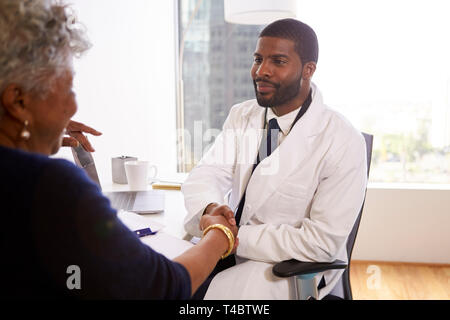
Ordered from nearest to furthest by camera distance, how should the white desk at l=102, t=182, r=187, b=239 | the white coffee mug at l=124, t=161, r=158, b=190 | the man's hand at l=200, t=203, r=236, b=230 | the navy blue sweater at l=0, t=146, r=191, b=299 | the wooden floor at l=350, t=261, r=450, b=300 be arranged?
the navy blue sweater at l=0, t=146, r=191, b=299 → the man's hand at l=200, t=203, r=236, b=230 → the white desk at l=102, t=182, r=187, b=239 → the white coffee mug at l=124, t=161, r=158, b=190 → the wooden floor at l=350, t=261, r=450, b=300

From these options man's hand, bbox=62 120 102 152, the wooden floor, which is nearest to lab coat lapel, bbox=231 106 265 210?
man's hand, bbox=62 120 102 152

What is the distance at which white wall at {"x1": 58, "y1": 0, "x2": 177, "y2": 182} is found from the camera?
7.04ft

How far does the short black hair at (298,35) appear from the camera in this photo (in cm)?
148

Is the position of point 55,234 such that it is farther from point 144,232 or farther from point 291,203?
point 291,203

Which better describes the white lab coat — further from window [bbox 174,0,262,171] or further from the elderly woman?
window [bbox 174,0,262,171]

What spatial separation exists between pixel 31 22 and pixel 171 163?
2.73 metres

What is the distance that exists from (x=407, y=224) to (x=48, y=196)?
2.69 metres

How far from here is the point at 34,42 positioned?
71cm

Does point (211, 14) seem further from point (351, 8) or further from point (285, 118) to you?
point (285, 118)

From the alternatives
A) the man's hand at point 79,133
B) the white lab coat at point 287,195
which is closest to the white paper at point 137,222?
the white lab coat at point 287,195

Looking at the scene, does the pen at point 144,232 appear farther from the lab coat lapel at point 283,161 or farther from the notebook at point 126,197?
the lab coat lapel at point 283,161

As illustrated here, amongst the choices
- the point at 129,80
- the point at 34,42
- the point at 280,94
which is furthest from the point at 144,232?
the point at 129,80

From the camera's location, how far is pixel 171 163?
11.2 ft

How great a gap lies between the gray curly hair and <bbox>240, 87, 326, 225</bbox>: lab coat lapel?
83 cm
